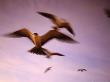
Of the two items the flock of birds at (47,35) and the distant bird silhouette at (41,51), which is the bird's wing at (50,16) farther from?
the distant bird silhouette at (41,51)

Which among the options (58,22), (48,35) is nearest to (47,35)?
(48,35)

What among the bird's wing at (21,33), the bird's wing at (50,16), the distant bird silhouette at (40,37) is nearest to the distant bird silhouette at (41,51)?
the distant bird silhouette at (40,37)

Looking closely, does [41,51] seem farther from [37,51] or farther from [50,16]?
[50,16]

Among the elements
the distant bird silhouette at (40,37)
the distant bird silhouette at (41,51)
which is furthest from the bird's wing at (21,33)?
the distant bird silhouette at (41,51)

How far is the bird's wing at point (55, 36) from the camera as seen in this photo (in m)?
1.84

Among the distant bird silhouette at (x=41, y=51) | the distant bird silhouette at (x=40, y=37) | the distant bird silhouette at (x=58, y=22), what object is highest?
the distant bird silhouette at (x=58, y=22)

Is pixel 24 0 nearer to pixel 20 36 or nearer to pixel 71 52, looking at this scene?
pixel 20 36

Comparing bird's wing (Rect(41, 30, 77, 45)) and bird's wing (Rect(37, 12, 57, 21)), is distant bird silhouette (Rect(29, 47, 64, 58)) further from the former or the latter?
bird's wing (Rect(37, 12, 57, 21))

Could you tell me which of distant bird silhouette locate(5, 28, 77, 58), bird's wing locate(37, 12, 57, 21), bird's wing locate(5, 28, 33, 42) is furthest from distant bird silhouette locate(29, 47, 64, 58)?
bird's wing locate(37, 12, 57, 21)

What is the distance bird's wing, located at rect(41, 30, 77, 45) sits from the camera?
1.84 meters

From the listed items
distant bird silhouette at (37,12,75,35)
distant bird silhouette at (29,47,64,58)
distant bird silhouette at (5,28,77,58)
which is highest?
distant bird silhouette at (37,12,75,35)

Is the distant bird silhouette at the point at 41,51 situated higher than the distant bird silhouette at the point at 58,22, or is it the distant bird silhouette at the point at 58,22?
the distant bird silhouette at the point at 58,22

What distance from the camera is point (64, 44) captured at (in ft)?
6.05

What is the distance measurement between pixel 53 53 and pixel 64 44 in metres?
0.10
